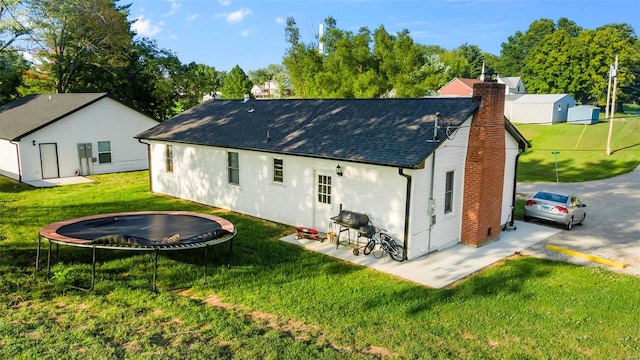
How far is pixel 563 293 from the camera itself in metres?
9.25

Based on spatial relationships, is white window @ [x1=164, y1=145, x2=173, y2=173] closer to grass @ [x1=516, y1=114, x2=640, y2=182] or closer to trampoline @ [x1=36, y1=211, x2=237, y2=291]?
trampoline @ [x1=36, y1=211, x2=237, y2=291]

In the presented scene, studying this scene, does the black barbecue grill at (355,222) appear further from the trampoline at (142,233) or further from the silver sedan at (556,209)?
the silver sedan at (556,209)

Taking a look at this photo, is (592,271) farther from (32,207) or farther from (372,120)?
(32,207)

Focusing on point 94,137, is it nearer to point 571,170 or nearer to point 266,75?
point 571,170

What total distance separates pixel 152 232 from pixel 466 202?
8340mm

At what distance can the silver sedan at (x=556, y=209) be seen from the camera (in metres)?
14.6

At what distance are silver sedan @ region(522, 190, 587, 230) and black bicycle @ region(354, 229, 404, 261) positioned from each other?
678 cm

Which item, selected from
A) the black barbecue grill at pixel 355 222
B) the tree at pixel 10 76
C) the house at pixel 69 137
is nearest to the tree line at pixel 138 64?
the tree at pixel 10 76

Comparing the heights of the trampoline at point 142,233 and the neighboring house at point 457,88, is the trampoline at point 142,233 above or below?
below

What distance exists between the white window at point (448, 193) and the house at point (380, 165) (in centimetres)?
3

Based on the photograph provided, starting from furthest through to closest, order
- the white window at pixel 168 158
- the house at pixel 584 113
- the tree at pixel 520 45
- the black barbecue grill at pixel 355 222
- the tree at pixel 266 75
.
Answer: the tree at pixel 520 45 < the tree at pixel 266 75 < the house at pixel 584 113 < the white window at pixel 168 158 < the black barbecue grill at pixel 355 222

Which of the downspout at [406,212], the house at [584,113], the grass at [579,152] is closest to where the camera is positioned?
the downspout at [406,212]

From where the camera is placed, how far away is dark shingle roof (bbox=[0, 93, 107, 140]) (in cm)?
2258

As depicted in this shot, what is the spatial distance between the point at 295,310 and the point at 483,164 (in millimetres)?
6913
